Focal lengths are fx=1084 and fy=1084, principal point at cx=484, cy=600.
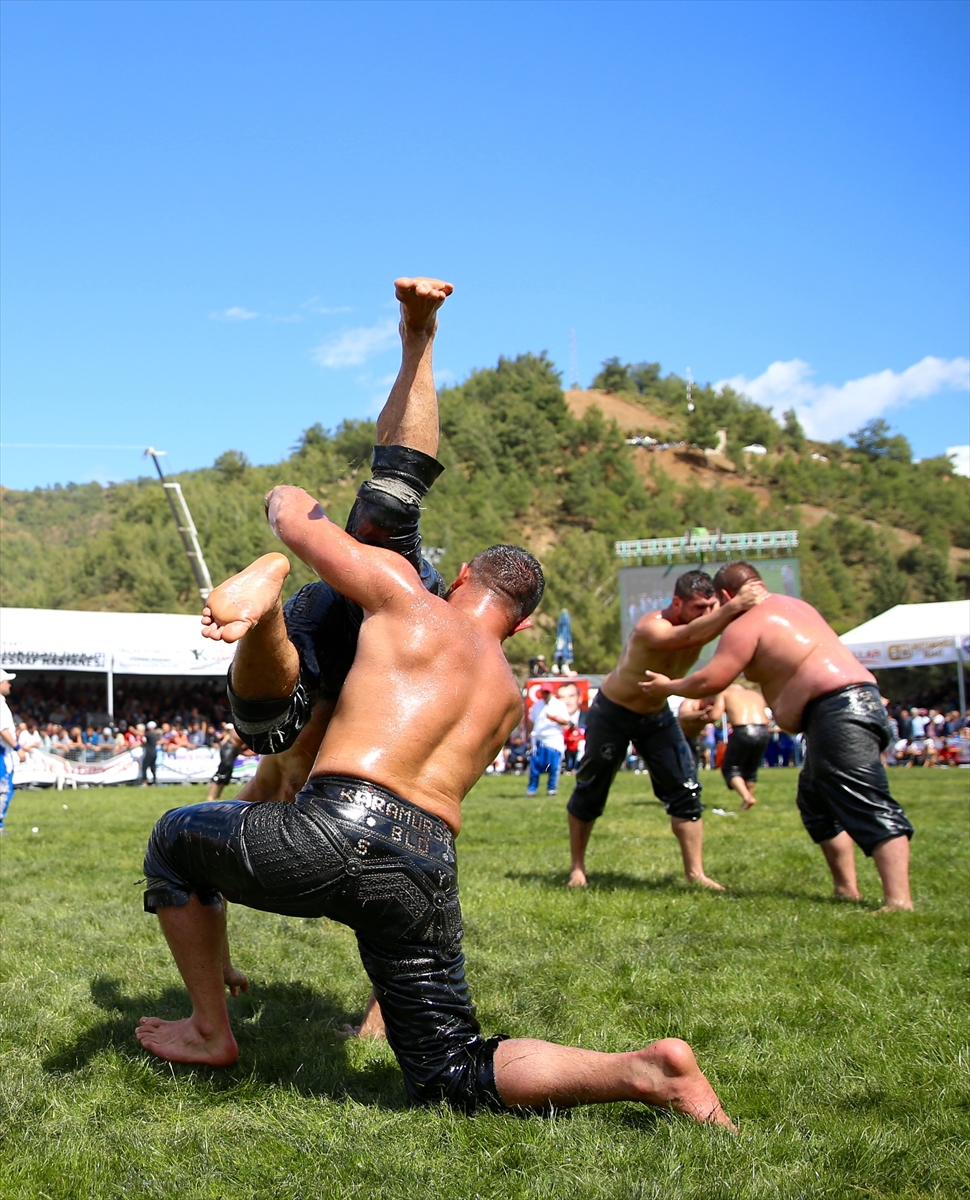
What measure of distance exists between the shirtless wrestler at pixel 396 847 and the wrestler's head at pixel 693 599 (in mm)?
3625

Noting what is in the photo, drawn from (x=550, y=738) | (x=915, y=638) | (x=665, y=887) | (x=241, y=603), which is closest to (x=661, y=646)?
(x=665, y=887)

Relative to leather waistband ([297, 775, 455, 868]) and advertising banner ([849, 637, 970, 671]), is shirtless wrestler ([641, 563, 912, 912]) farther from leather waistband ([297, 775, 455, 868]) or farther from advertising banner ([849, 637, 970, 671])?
advertising banner ([849, 637, 970, 671])

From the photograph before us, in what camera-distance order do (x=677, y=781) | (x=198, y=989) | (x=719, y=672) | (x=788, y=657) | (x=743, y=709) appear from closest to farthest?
1. (x=198, y=989)
2. (x=719, y=672)
3. (x=788, y=657)
4. (x=677, y=781)
5. (x=743, y=709)

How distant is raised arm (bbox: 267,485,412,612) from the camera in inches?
112

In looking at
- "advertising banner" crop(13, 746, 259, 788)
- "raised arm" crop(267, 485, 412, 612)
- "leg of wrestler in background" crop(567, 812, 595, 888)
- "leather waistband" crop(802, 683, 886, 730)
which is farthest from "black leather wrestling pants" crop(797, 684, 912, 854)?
"advertising banner" crop(13, 746, 259, 788)

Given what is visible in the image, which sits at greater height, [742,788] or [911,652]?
[911,652]

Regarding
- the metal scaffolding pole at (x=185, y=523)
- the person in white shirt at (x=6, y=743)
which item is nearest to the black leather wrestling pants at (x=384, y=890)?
the person in white shirt at (x=6, y=743)

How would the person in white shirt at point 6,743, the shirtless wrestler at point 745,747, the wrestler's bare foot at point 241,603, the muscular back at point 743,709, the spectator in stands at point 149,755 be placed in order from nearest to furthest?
the wrestler's bare foot at point 241,603
the person in white shirt at point 6,743
the shirtless wrestler at point 745,747
the muscular back at point 743,709
the spectator in stands at point 149,755

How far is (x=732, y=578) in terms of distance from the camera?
620 cm

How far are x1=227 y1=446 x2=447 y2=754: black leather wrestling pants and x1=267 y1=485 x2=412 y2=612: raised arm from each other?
6.8 inches

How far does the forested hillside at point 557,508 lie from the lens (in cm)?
7106

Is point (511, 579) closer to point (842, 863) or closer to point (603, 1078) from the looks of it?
point (603, 1078)

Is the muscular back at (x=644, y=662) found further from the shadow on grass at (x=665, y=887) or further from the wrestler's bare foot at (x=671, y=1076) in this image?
the wrestler's bare foot at (x=671, y=1076)

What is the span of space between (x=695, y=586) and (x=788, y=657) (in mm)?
739
